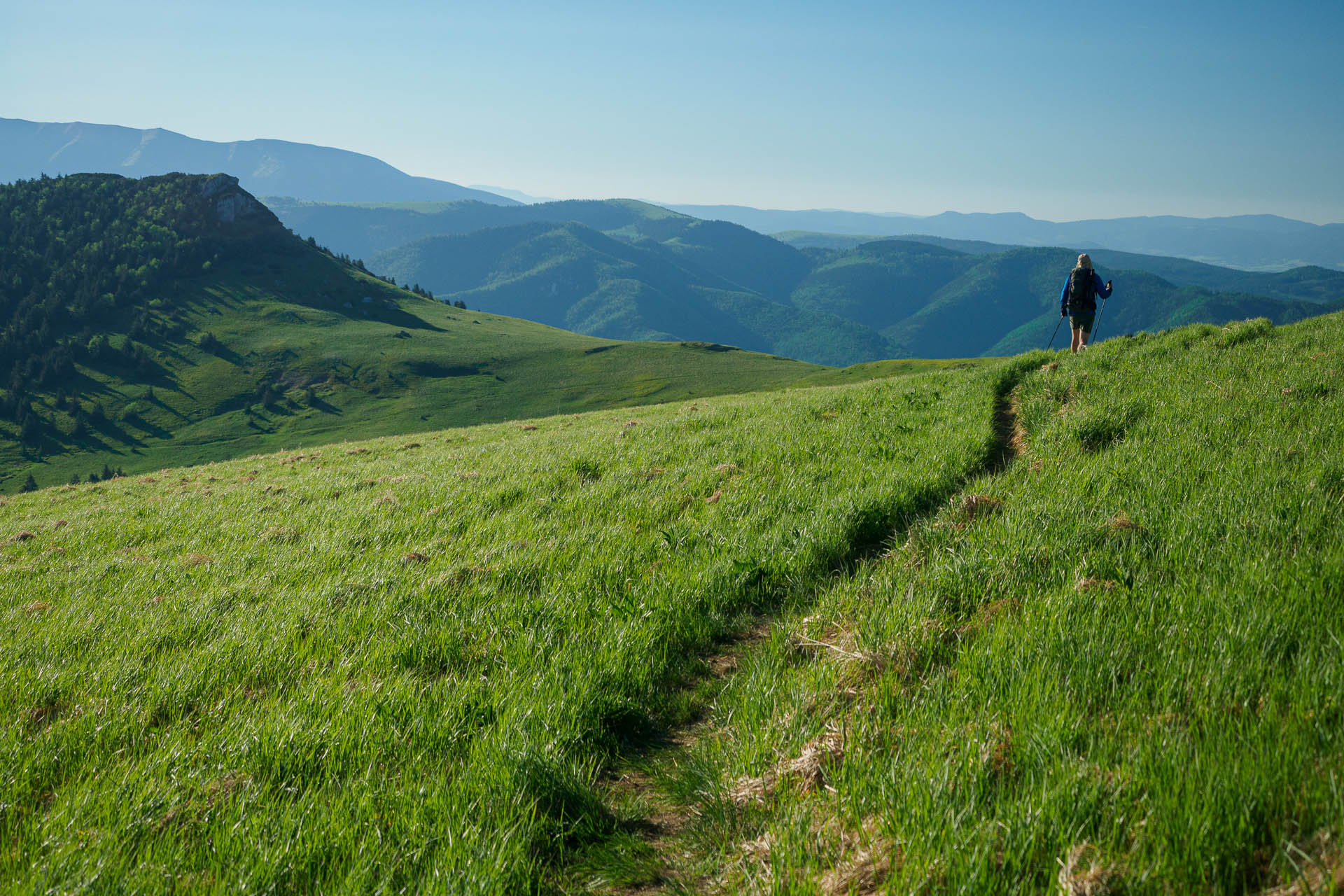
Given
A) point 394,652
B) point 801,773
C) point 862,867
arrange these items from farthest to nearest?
point 394,652, point 801,773, point 862,867

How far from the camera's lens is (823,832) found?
2939 millimetres

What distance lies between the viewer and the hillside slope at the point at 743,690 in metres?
2.75

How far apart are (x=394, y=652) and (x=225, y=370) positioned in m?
195

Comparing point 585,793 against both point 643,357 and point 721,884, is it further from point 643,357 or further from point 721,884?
point 643,357

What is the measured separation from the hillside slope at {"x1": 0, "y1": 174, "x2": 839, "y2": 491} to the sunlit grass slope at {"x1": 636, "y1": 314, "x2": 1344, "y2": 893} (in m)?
125

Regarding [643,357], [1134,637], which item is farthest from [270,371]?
[1134,637]

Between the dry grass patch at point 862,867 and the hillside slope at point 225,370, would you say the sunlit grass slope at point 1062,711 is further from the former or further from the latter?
the hillside slope at point 225,370

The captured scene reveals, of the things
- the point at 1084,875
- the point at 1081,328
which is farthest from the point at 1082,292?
the point at 1084,875

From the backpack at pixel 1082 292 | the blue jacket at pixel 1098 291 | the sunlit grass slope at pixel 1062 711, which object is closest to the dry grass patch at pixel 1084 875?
the sunlit grass slope at pixel 1062 711

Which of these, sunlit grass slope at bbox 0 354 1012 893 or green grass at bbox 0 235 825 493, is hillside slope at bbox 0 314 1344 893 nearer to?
sunlit grass slope at bbox 0 354 1012 893

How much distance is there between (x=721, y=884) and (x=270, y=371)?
19021cm

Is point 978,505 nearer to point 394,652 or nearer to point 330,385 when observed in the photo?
point 394,652

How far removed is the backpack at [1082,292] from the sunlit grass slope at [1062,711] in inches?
670

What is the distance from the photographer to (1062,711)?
3201 mm
